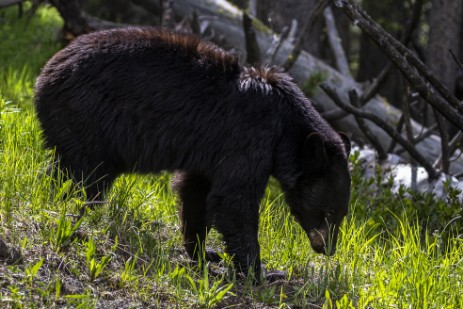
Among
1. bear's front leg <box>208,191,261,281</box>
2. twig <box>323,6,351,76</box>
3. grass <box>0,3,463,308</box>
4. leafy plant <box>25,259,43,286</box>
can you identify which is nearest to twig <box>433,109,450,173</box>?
grass <box>0,3,463,308</box>

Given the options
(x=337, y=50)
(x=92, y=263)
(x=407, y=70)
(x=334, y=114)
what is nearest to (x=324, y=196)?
(x=92, y=263)

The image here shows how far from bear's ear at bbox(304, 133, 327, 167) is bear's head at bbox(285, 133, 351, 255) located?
0.5 inches

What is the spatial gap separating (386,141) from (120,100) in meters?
5.27

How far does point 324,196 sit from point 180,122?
1.05 metres

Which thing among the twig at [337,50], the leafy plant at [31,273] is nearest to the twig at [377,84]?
the twig at [337,50]

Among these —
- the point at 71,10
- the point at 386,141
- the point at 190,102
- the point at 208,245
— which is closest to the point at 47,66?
the point at 190,102

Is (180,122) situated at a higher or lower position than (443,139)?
higher

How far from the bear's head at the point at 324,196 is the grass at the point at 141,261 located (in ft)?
0.59

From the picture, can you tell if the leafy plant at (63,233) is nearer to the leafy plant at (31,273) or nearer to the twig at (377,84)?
the leafy plant at (31,273)

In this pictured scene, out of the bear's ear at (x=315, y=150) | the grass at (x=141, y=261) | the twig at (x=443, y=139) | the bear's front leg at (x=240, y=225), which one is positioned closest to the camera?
the grass at (x=141, y=261)

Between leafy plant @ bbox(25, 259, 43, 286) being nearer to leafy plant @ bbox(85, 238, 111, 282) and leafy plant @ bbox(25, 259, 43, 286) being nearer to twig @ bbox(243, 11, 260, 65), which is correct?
leafy plant @ bbox(85, 238, 111, 282)

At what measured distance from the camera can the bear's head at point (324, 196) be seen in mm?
4785

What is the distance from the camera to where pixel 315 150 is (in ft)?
15.2

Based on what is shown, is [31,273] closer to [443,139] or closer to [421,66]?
[421,66]
